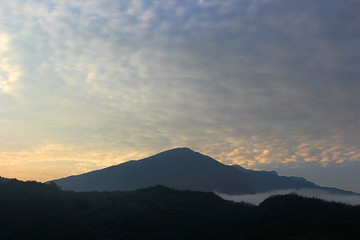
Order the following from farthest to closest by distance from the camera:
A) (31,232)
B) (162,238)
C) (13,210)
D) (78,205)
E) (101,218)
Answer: (78,205) < (13,210) < (101,218) < (31,232) < (162,238)

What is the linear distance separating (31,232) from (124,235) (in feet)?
36.4

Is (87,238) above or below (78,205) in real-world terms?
below

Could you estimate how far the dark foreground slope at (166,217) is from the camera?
2808 centimetres

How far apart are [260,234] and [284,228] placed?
272 cm

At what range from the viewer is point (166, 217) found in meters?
38.1

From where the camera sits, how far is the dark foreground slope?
92.1 feet

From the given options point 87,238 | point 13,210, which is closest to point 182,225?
point 87,238

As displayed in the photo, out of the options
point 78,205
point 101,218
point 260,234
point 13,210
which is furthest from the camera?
point 78,205

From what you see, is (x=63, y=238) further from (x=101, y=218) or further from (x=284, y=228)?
(x=284, y=228)

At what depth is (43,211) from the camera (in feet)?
146

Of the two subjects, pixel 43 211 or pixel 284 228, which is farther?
pixel 43 211

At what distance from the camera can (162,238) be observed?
1156 inches

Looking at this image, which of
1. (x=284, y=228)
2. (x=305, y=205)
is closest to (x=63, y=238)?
(x=284, y=228)

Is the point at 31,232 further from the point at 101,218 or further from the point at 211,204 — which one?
the point at 211,204
